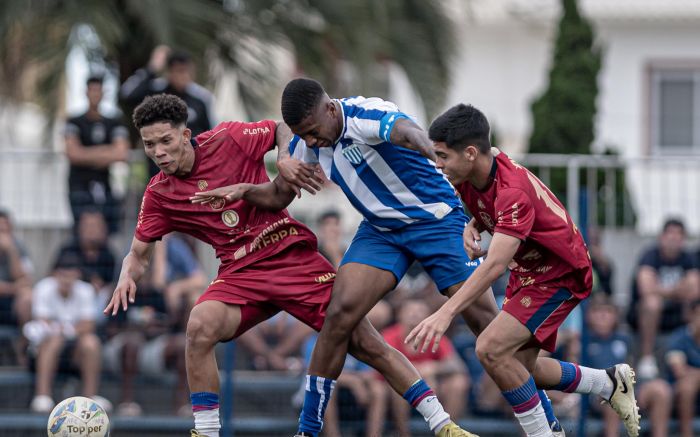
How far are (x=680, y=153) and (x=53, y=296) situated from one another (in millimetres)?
12725

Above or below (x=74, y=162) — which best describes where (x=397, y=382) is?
below

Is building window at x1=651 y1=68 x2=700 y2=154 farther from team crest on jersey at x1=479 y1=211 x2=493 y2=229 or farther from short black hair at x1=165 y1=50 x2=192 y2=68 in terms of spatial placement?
team crest on jersey at x1=479 y1=211 x2=493 y2=229

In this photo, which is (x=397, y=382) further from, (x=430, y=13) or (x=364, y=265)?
(x=430, y=13)

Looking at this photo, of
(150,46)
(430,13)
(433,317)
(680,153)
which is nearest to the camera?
(433,317)

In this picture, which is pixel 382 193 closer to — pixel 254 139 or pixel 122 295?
pixel 254 139

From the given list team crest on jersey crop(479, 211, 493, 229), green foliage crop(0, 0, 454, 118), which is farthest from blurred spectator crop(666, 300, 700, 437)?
green foliage crop(0, 0, 454, 118)

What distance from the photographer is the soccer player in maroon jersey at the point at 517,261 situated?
688 cm

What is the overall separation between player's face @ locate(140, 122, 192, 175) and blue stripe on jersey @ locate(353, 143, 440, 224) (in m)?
1.12

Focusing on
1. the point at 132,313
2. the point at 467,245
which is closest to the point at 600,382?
the point at 467,245

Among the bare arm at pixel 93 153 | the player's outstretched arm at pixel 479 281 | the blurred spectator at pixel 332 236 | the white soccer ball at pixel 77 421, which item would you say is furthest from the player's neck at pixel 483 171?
the bare arm at pixel 93 153

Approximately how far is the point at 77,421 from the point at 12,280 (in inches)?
187

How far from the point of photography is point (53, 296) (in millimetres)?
11469

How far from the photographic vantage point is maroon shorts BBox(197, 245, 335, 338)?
297 inches

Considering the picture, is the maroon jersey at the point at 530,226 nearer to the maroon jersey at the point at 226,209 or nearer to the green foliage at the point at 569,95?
the maroon jersey at the point at 226,209
